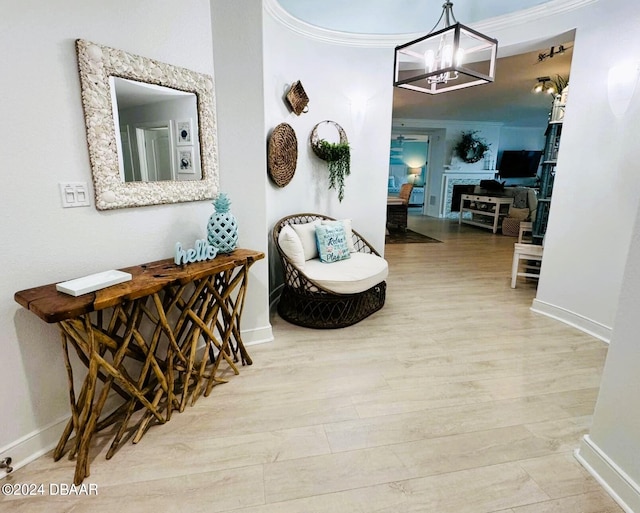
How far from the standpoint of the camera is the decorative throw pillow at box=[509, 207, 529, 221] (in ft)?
23.5

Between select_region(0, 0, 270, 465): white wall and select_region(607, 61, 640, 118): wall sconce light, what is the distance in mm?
3063

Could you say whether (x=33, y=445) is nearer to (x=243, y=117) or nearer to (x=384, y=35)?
(x=243, y=117)

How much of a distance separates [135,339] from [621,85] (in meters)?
3.59

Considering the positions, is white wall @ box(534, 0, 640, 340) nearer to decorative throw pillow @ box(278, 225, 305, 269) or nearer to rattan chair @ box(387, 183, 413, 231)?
decorative throw pillow @ box(278, 225, 305, 269)

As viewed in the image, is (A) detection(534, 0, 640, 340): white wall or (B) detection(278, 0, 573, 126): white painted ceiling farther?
(B) detection(278, 0, 573, 126): white painted ceiling

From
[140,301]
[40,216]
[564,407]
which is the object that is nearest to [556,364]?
[564,407]

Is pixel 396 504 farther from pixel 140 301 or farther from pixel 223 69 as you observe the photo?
pixel 223 69

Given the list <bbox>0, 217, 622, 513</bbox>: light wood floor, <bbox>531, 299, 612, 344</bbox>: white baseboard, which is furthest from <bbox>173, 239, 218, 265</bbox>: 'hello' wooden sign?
<bbox>531, 299, 612, 344</bbox>: white baseboard

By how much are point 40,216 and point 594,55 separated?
12.5 ft

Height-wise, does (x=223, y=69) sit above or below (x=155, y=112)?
above

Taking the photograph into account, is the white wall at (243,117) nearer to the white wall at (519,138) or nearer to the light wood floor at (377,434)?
the light wood floor at (377,434)

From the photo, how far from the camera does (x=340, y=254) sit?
327 centimetres

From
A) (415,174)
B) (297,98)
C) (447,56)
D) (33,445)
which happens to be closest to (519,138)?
(415,174)

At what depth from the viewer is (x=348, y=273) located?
2938 mm
